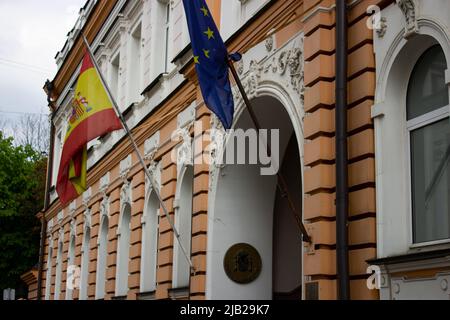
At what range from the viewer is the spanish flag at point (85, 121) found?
13.4m

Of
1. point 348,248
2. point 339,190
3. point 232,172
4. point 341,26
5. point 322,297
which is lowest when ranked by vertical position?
point 322,297

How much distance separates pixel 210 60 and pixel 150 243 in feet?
24.6

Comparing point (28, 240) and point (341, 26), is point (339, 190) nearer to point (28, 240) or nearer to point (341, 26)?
point (341, 26)

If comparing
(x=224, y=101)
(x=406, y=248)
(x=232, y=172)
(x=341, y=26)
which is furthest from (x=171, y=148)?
(x=406, y=248)

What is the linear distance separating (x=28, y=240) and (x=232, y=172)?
26.6 metres

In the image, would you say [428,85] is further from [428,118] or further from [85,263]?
[85,263]

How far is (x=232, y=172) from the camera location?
43.1 ft

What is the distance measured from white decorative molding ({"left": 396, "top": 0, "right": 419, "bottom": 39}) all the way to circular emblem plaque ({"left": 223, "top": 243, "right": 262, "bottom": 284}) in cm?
566

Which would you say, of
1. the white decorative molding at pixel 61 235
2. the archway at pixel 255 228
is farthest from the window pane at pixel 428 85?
the white decorative molding at pixel 61 235

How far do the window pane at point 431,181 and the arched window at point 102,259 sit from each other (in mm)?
13574

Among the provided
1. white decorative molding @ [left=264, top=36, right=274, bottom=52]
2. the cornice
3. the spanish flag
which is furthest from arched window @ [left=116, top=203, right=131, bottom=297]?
white decorative molding @ [left=264, top=36, right=274, bottom=52]

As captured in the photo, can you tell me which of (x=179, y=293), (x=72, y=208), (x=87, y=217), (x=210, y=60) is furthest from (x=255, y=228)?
(x=72, y=208)

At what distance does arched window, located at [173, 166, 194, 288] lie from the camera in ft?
48.6

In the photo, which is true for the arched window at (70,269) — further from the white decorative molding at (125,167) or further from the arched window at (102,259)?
the white decorative molding at (125,167)
